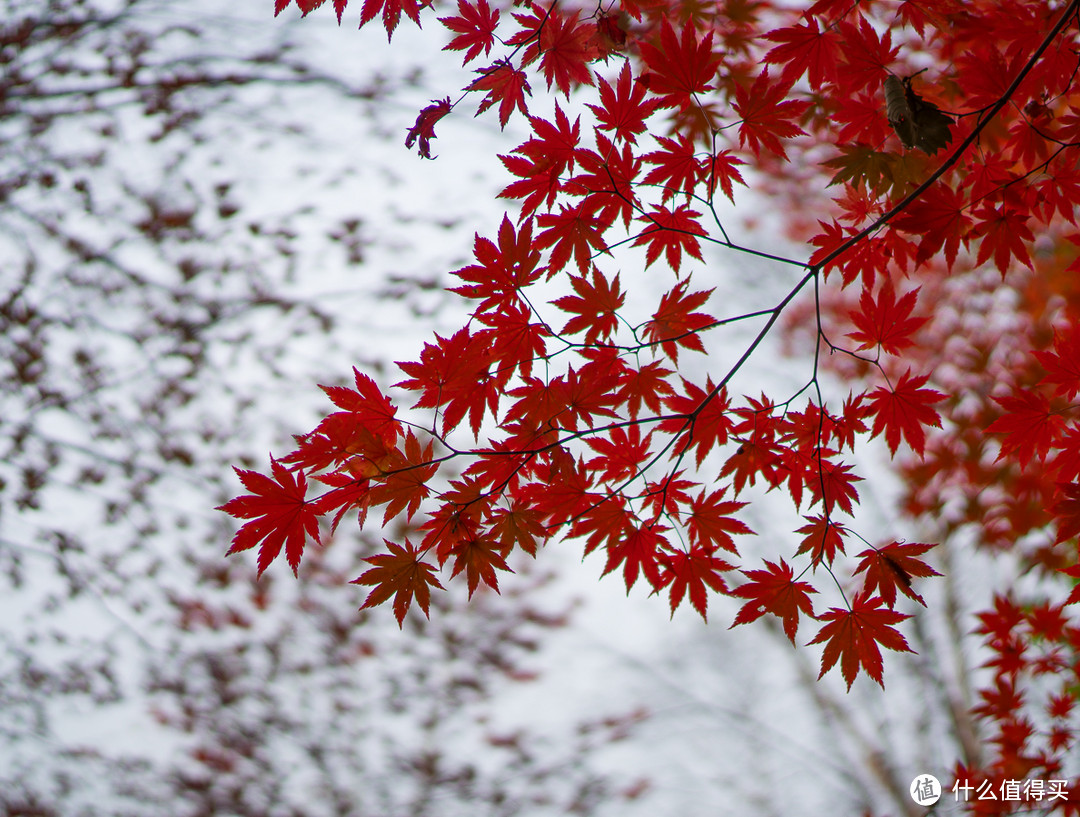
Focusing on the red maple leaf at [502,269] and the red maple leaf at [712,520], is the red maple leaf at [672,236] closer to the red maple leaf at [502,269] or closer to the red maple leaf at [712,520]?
the red maple leaf at [502,269]

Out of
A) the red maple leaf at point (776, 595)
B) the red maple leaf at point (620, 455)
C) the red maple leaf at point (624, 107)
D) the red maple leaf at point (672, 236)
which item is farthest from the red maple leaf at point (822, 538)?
the red maple leaf at point (624, 107)

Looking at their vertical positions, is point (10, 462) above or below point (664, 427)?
above

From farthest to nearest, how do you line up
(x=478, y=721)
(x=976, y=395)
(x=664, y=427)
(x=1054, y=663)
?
(x=478, y=721), (x=976, y=395), (x=1054, y=663), (x=664, y=427)

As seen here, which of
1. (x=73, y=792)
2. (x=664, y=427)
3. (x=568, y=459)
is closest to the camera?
(x=568, y=459)

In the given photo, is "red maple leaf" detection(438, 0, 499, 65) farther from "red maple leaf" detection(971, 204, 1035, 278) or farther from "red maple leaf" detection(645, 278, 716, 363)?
"red maple leaf" detection(971, 204, 1035, 278)

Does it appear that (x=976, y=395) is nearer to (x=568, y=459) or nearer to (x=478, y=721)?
(x=568, y=459)

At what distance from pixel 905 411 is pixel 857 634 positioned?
0.62 meters

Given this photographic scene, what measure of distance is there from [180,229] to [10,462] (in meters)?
2.28

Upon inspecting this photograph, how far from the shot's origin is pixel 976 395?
5074mm

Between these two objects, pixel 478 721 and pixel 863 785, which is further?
pixel 478 721

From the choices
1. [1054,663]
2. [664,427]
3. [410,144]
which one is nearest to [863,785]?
[1054,663]

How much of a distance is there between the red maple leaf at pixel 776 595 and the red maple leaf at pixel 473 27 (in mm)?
1644

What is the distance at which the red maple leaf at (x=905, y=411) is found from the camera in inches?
70.9

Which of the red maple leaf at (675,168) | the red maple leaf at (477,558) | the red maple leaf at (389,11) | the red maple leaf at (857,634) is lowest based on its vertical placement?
the red maple leaf at (857,634)
